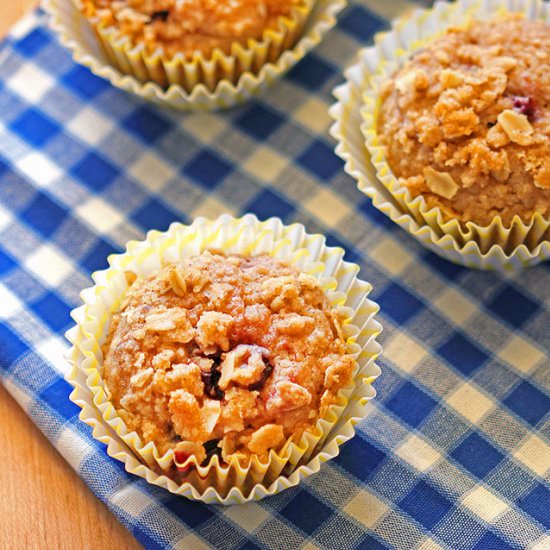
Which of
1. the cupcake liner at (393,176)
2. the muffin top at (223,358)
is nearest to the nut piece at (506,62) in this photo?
the cupcake liner at (393,176)

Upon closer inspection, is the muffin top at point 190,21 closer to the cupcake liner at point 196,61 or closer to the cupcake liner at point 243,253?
the cupcake liner at point 196,61

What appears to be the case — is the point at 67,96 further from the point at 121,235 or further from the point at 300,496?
the point at 300,496

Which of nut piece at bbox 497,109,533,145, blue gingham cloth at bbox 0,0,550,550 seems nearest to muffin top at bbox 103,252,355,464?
blue gingham cloth at bbox 0,0,550,550

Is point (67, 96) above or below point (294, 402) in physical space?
above

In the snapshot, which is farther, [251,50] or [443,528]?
[251,50]

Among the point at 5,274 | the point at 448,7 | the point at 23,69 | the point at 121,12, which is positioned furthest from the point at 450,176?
the point at 23,69

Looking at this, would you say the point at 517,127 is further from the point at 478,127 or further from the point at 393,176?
the point at 393,176

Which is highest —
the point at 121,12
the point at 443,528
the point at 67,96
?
the point at 121,12
